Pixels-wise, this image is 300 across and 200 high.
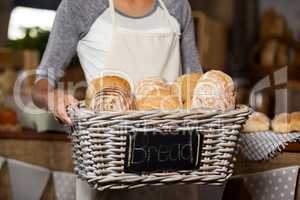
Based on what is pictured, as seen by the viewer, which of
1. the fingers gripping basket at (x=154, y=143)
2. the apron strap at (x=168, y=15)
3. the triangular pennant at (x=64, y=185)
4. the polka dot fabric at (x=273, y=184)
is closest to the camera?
the fingers gripping basket at (x=154, y=143)

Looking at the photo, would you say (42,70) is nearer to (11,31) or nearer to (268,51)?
(11,31)

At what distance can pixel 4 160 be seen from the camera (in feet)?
5.55

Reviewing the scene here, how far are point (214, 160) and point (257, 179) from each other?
1.46 ft

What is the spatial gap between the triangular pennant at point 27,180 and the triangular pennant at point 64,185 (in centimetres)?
3

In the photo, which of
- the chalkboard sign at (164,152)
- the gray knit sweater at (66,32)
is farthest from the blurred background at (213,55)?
the chalkboard sign at (164,152)

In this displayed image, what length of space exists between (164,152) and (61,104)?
189 mm

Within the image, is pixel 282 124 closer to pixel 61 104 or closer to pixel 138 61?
pixel 138 61

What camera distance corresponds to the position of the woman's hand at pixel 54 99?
1061mm

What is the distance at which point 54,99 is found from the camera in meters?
1.09

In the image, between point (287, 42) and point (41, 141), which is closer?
point (41, 141)

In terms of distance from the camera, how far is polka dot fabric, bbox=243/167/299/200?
1392mm

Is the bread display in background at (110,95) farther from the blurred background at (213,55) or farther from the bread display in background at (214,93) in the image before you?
the blurred background at (213,55)

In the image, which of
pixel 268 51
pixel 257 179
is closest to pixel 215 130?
pixel 257 179

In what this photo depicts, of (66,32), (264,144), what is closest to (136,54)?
(66,32)
